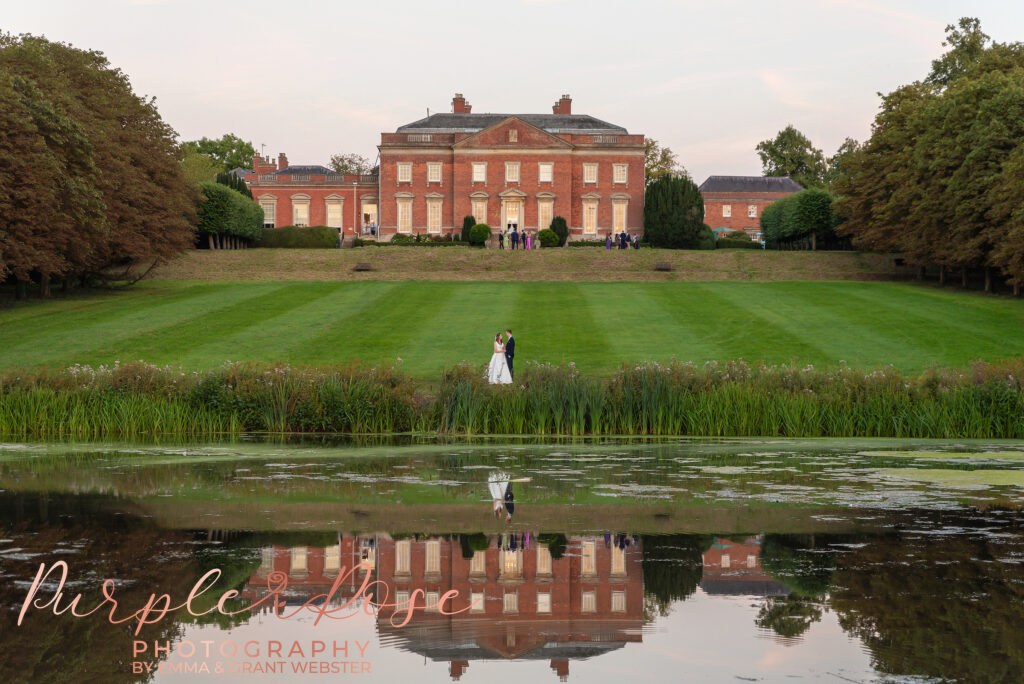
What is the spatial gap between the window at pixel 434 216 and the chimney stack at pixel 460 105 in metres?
11.4

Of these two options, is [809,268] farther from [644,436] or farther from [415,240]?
[644,436]

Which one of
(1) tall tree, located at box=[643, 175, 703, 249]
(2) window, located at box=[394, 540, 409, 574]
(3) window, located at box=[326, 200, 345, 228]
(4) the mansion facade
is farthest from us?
(3) window, located at box=[326, 200, 345, 228]

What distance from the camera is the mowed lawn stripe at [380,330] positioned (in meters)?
28.8

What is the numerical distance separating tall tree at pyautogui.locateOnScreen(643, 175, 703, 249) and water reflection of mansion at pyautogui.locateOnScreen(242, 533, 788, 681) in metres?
64.3

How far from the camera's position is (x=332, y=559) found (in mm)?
7363

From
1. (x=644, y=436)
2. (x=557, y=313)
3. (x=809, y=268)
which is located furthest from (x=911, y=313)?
(x=644, y=436)

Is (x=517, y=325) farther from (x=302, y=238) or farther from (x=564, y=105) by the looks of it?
(x=564, y=105)

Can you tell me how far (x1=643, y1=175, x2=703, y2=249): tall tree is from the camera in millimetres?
71250

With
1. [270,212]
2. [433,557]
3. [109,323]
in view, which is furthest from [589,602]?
[270,212]

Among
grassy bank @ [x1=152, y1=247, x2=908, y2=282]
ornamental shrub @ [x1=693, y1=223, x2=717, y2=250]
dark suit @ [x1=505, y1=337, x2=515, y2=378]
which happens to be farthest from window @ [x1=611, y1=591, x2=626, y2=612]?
ornamental shrub @ [x1=693, y1=223, x2=717, y2=250]

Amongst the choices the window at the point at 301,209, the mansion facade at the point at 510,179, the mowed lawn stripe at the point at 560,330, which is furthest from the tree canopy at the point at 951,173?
the window at the point at 301,209

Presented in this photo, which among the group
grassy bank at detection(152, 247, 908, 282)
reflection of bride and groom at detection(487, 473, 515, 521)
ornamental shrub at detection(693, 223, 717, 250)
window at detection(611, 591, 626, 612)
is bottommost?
reflection of bride and groom at detection(487, 473, 515, 521)

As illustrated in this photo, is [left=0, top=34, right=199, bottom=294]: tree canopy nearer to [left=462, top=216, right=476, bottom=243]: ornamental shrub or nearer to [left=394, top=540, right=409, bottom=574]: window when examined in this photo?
[left=462, top=216, right=476, bottom=243]: ornamental shrub

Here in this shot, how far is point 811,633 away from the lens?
576cm
